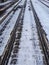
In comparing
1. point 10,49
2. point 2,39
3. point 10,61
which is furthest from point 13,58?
point 2,39

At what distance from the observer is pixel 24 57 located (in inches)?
260

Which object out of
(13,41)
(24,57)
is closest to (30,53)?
(24,57)

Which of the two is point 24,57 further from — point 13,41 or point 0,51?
point 13,41

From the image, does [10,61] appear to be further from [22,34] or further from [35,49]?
[22,34]

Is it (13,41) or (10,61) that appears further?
(13,41)

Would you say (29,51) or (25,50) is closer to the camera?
(29,51)

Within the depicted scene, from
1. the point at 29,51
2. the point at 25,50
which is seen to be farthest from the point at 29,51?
the point at 25,50

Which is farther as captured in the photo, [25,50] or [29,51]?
[25,50]

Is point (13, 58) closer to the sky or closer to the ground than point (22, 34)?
closer to the sky

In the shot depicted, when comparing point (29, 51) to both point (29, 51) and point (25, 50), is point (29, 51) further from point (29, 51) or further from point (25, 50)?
point (25, 50)

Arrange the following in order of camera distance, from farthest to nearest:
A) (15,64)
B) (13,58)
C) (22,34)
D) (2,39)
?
(22,34) < (2,39) < (13,58) < (15,64)

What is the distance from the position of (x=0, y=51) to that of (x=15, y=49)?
0.54 metres

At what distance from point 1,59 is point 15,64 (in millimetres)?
437

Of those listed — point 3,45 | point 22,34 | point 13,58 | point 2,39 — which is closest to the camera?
point 13,58
